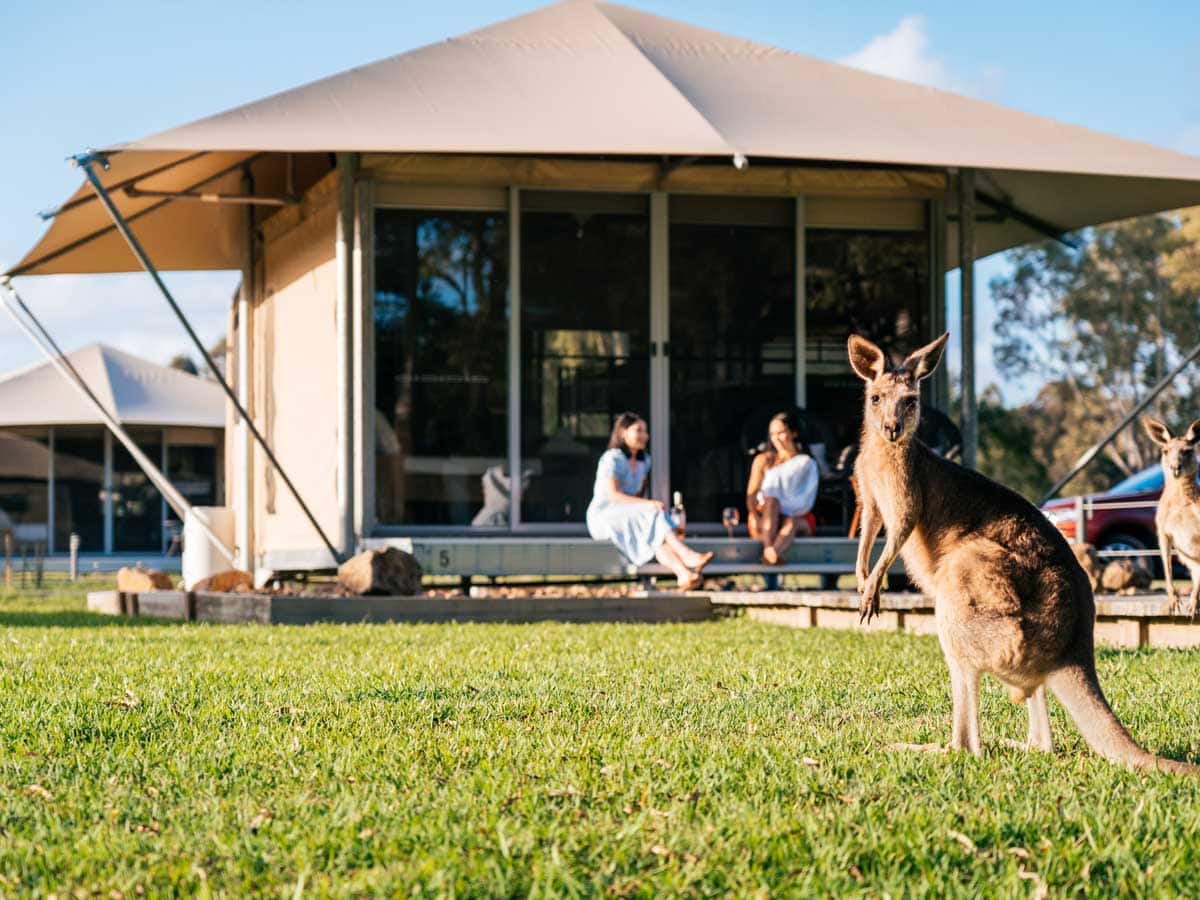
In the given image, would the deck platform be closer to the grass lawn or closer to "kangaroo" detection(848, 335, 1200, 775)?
the grass lawn

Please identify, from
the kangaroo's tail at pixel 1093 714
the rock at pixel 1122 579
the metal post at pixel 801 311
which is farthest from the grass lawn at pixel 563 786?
the metal post at pixel 801 311

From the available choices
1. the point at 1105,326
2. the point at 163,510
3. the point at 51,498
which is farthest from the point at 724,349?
the point at 1105,326

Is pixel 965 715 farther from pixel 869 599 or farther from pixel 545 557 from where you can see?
pixel 545 557

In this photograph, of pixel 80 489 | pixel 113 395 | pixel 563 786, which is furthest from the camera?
pixel 80 489

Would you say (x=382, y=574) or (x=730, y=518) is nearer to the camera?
(x=382, y=574)

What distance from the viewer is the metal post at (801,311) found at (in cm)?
1419

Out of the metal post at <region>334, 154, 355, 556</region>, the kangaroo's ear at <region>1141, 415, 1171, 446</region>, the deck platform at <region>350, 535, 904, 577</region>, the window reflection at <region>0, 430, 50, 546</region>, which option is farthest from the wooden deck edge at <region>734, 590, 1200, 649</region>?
the window reflection at <region>0, 430, 50, 546</region>

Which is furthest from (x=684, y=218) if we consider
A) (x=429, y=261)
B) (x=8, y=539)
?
(x=8, y=539)

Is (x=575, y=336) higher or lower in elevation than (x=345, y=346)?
higher

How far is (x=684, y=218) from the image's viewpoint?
14.0 m

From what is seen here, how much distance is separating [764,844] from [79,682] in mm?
4246

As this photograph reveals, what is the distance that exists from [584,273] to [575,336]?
0.56 m

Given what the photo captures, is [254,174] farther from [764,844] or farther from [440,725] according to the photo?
[764,844]

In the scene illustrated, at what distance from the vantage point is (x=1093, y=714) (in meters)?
4.54
